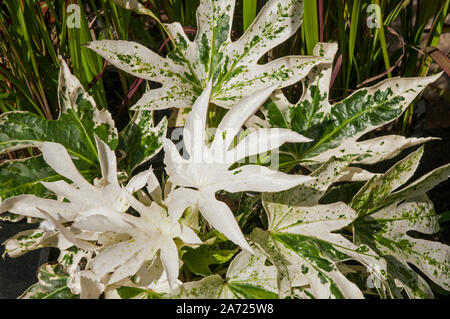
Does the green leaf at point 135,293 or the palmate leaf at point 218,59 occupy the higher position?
the palmate leaf at point 218,59

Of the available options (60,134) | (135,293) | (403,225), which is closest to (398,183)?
(403,225)

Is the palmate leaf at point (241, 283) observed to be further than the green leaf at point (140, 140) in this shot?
No

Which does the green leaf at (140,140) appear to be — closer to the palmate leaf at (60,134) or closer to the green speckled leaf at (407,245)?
the palmate leaf at (60,134)

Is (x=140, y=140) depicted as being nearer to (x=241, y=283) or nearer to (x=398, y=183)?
(x=241, y=283)

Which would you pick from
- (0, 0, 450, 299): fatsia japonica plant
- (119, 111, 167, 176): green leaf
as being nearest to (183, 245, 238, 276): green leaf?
(0, 0, 450, 299): fatsia japonica plant

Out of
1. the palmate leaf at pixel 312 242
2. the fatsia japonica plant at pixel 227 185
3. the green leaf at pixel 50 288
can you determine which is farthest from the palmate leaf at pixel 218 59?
the green leaf at pixel 50 288

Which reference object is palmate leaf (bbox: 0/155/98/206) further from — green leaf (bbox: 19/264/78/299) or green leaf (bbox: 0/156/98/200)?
green leaf (bbox: 19/264/78/299)
